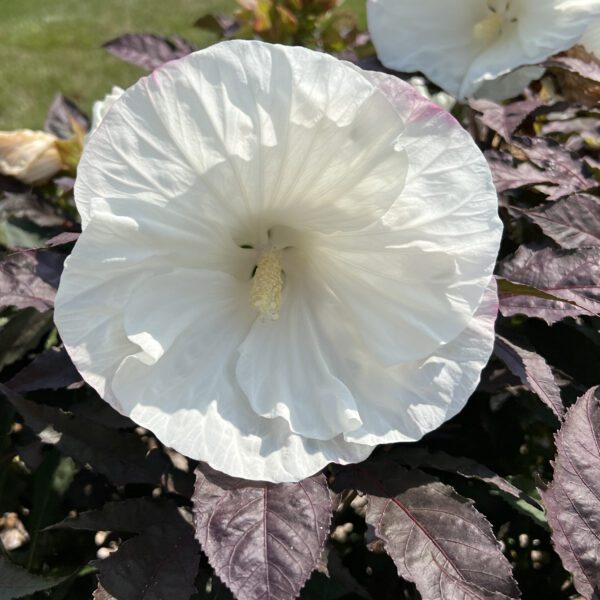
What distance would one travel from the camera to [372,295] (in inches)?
37.5

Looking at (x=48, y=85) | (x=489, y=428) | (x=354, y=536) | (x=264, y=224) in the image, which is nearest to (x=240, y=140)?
(x=264, y=224)

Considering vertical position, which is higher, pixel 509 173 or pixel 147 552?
pixel 509 173

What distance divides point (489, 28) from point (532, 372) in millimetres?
622

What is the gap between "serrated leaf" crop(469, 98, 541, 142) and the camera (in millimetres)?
1134

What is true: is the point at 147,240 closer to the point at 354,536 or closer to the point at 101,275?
the point at 101,275

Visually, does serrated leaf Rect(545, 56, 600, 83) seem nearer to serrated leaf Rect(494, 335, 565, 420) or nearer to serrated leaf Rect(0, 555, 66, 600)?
serrated leaf Rect(494, 335, 565, 420)

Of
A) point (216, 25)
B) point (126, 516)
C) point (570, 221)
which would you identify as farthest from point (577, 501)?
point (216, 25)

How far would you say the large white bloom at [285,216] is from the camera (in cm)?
81

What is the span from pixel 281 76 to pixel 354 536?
0.89 m

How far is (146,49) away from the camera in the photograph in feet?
4.92

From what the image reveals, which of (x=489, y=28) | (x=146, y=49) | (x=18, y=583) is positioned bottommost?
(x=18, y=583)

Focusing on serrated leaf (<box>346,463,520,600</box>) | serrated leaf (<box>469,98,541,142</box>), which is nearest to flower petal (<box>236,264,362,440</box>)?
serrated leaf (<box>346,463,520,600</box>)

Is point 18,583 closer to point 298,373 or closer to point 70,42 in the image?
point 298,373

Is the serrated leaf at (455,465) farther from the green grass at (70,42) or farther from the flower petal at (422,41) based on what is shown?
the green grass at (70,42)
